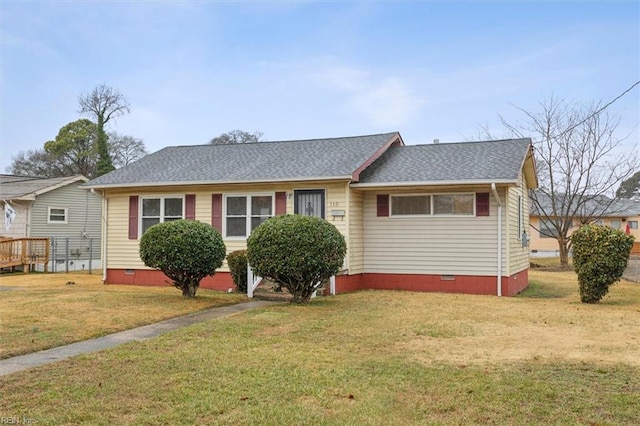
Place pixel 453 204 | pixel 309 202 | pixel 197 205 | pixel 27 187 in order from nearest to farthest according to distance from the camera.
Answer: pixel 453 204
pixel 309 202
pixel 197 205
pixel 27 187

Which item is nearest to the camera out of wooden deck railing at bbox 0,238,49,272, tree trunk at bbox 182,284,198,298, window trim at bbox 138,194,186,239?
tree trunk at bbox 182,284,198,298

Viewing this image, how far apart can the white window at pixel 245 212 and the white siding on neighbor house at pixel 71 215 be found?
11040 mm

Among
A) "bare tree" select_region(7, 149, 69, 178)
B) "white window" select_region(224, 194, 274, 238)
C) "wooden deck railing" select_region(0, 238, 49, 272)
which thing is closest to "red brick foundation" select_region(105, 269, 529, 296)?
"white window" select_region(224, 194, 274, 238)

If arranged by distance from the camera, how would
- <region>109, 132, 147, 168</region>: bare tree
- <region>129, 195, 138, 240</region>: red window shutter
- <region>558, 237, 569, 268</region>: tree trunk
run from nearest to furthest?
<region>129, 195, 138, 240</region>: red window shutter → <region>558, 237, 569, 268</region>: tree trunk → <region>109, 132, 147, 168</region>: bare tree

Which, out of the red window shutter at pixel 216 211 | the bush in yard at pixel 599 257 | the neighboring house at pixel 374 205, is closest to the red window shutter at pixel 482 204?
the neighboring house at pixel 374 205

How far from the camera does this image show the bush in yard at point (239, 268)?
13.1 metres

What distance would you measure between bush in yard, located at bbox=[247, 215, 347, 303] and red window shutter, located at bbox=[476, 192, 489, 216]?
13.8 ft

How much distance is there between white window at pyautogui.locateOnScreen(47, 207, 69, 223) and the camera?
23578 mm

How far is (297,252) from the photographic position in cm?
1012

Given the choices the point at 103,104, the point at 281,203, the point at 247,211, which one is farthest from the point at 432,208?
the point at 103,104

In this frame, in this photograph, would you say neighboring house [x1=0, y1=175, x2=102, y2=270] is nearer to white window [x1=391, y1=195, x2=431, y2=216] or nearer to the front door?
the front door

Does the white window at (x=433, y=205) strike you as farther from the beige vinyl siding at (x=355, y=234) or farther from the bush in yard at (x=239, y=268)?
the bush in yard at (x=239, y=268)

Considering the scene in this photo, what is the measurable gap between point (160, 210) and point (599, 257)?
1088cm

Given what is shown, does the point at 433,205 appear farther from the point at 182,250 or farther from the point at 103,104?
the point at 103,104
